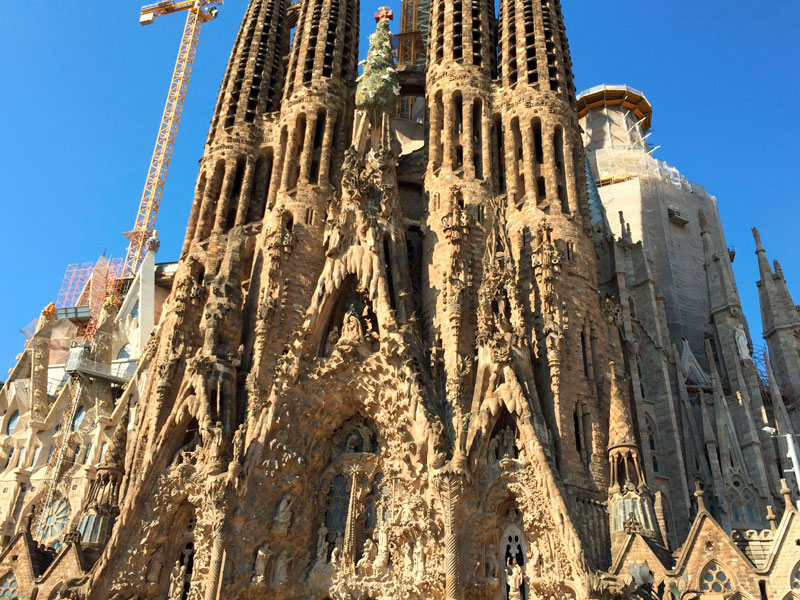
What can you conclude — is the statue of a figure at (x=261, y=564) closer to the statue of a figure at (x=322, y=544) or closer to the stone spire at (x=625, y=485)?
the statue of a figure at (x=322, y=544)

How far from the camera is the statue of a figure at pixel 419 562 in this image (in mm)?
19109

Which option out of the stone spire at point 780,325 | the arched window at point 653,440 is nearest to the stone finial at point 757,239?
the stone spire at point 780,325

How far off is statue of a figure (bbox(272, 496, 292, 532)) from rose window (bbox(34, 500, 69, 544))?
11.2 m

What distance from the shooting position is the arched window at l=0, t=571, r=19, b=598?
20797mm

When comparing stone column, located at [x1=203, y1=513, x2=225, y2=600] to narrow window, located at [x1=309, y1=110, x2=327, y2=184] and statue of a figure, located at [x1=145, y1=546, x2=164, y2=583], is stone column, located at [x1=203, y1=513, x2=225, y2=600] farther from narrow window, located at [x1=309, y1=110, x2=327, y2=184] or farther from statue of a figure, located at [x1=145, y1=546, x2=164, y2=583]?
narrow window, located at [x1=309, y1=110, x2=327, y2=184]

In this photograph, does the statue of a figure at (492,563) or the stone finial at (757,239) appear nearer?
the statue of a figure at (492,563)

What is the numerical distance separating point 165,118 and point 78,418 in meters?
25.1

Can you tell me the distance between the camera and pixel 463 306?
22.7 m

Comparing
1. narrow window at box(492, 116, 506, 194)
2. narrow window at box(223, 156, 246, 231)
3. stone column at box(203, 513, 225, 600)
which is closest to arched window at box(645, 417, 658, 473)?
narrow window at box(492, 116, 506, 194)

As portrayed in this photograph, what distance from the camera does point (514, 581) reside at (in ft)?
62.1

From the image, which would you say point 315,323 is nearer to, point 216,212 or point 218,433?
point 218,433

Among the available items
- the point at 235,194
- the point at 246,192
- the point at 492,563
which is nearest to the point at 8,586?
the point at 492,563

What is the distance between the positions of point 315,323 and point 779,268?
73.3 ft

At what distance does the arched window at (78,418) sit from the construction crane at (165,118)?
46.4ft
